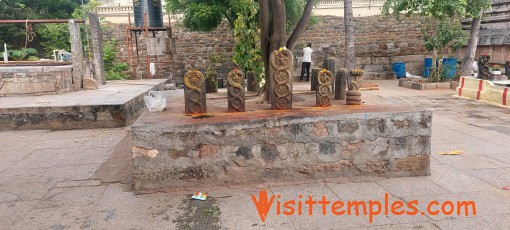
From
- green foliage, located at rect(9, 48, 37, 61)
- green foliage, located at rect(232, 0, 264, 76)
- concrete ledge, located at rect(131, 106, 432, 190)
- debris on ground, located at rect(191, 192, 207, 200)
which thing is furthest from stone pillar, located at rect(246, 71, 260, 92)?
green foliage, located at rect(9, 48, 37, 61)

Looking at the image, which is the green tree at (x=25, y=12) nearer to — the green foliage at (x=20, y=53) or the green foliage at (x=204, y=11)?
the green foliage at (x=20, y=53)

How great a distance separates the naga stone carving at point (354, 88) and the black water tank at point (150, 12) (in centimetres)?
986

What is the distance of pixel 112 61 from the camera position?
571 inches

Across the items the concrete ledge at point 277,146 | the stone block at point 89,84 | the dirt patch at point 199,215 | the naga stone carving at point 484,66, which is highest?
the naga stone carving at point 484,66

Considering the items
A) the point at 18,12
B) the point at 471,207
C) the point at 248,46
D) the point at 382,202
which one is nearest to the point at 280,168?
the point at 382,202

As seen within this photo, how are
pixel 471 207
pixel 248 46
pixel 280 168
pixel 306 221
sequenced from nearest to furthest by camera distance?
1. pixel 306 221
2. pixel 471 207
3. pixel 280 168
4. pixel 248 46

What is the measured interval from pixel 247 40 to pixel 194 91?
1435 mm

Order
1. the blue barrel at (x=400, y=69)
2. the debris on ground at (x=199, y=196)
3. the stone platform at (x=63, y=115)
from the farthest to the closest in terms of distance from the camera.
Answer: the blue barrel at (x=400, y=69)
the stone platform at (x=63, y=115)
the debris on ground at (x=199, y=196)

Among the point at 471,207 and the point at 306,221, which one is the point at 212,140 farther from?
the point at 471,207

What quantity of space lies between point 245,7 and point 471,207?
3.37 m

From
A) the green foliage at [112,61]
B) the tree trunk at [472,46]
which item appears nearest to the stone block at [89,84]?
the green foliage at [112,61]

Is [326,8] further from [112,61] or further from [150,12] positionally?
[112,61]

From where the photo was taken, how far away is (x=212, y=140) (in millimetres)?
3201

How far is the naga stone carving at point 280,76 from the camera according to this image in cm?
359
